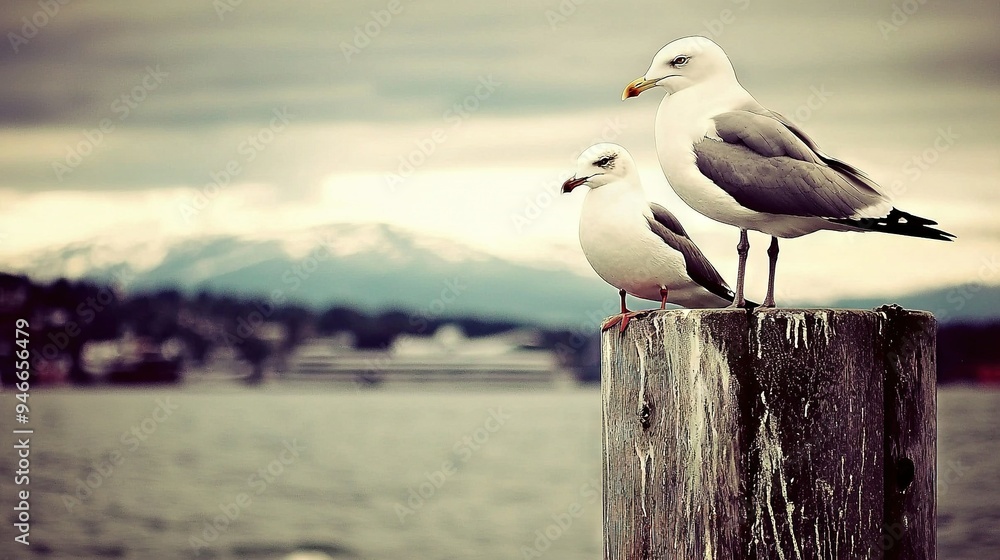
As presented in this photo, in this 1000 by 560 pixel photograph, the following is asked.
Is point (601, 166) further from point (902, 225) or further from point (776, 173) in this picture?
point (902, 225)

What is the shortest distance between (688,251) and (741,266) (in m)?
0.45

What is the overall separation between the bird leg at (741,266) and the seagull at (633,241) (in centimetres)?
30

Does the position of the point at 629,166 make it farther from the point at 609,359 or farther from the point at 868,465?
the point at 868,465

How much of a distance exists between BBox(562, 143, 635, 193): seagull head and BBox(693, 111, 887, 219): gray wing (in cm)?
50

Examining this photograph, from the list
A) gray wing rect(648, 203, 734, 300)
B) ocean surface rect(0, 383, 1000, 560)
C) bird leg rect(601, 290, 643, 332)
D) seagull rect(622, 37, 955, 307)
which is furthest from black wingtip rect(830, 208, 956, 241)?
ocean surface rect(0, 383, 1000, 560)

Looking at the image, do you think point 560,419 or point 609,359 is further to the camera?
point 560,419

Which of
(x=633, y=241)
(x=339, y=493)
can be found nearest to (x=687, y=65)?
(x=633, y=241)

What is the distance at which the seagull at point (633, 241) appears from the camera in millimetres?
4773

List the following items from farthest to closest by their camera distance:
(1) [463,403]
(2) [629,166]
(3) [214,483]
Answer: (1) [463,403]
(3) [214,483]
(2) [629,166]

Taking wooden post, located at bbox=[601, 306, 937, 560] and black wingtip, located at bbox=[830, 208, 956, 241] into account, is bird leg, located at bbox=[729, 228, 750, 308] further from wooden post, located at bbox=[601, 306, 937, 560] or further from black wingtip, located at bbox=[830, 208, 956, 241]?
wooden post, located at bbox=[601, 306, 937, 560]

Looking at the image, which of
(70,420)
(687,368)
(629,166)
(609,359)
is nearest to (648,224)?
(629,166)

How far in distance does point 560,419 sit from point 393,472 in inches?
2266

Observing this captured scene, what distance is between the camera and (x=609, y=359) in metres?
3.69

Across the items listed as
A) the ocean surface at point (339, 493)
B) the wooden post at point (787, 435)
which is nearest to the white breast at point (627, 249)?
the wooden post at point (787, 435)
